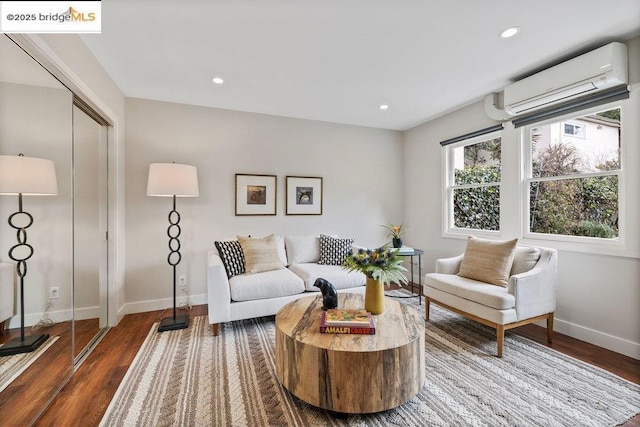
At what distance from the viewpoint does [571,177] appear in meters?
2.75

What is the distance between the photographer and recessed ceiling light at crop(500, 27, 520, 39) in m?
2.11

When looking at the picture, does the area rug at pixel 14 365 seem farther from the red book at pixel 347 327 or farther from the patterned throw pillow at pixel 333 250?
the patterned throw pillow at pixel 333 250

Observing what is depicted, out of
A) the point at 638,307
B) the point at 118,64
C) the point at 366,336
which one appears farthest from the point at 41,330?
the point at 638,307

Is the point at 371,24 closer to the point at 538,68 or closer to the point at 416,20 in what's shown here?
the point at 416,20

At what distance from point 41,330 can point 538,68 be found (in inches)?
178

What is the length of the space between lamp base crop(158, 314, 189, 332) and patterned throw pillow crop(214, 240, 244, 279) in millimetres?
650

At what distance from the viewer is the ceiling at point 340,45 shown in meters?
1.90

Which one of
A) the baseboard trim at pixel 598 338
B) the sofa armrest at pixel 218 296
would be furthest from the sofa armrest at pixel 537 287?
the sofa armrest at pixel 218 296

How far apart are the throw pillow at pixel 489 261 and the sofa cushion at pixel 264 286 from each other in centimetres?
177

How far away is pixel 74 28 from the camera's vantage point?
5.84 feet

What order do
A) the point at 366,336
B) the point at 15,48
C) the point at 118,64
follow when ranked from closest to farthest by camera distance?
the point at 15,48, the point at 366,336, the point at 118,64

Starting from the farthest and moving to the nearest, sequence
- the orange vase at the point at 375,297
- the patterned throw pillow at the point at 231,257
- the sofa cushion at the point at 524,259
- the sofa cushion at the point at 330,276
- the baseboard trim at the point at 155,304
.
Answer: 1. the baseboard trim at the point at 155,304
2. the sofa cushion at the point at 330,276
3. the patterned throw pillow at the point at 231,257
4. the sofa cushion at the point at 524,259
5. the orange vase at the point at 375,297

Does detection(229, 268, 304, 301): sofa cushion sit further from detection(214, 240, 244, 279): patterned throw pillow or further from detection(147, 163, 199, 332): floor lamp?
detection(147, 163, 199, 332): floor lamp

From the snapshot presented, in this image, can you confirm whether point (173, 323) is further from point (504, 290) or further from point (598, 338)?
point (598, 338)
